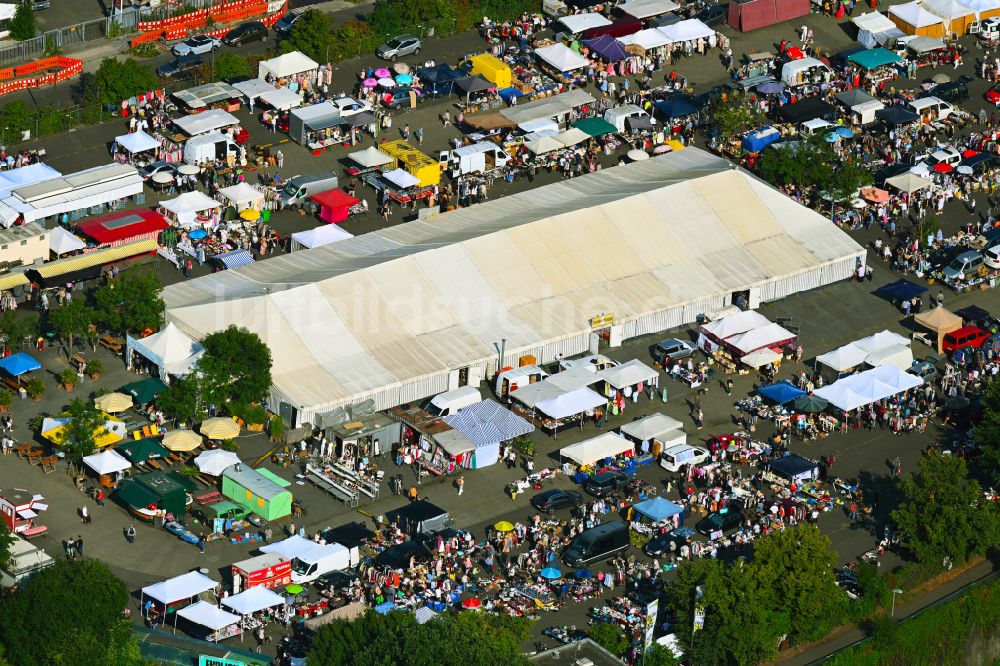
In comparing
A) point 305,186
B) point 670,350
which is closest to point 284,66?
point 305,186

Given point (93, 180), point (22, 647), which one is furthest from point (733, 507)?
point (93, 180)

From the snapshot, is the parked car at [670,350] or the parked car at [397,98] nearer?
the parked car at [670,350]

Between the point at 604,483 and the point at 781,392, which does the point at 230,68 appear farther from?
the point at 604,483

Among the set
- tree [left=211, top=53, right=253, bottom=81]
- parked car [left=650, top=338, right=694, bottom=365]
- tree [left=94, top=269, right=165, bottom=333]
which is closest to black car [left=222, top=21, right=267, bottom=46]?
tree [left=211, top=53, right=253, bottom=81]

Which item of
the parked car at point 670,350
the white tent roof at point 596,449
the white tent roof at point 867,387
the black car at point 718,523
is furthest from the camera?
the parked car at point 670,350

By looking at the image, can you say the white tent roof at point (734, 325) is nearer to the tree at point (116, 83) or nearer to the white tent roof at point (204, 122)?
the white tent roof at point (204, 122)

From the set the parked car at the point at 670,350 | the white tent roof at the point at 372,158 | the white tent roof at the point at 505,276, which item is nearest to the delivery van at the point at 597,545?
the white tent roof at the point at 505,276
